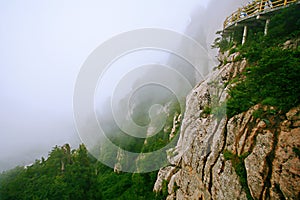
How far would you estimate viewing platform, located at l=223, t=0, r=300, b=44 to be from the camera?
11664 mm

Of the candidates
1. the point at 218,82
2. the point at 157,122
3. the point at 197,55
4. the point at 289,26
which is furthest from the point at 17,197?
the point at 197,55

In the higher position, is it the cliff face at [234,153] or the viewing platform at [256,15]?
the viewing platform at [256,15]

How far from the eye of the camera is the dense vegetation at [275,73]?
7023mm

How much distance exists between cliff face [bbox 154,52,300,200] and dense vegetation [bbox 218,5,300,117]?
36 centimetres

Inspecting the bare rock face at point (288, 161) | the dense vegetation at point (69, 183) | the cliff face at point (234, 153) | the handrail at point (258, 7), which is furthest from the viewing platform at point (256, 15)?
the dense vegetation at point (69, 183)

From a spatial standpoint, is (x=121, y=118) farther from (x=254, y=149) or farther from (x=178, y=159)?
(x=254, y=149)

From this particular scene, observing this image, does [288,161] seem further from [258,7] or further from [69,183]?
[69,183]

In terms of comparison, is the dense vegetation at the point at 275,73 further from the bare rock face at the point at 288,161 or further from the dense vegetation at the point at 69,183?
the dense vegetation at the point at 69,183

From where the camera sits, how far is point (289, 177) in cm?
596

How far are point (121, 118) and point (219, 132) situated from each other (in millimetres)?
22994

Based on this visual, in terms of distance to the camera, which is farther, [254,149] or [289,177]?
[254,149]

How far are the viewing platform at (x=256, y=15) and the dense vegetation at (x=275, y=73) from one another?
28.3 inches

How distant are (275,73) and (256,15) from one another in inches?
261

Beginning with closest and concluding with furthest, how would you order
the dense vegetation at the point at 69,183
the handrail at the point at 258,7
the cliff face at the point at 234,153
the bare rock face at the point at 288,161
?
the bare rock face at the point at 288,161 < the cliff face at the point at 234,153 < the handrail at the point at 258,7 < the dense vegetation at the point at 69,183
